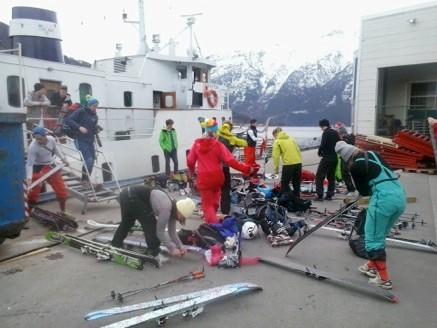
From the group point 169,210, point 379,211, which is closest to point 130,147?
point 169,210

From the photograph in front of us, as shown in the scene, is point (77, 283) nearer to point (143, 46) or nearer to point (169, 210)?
point (169, 210)

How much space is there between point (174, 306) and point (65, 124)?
A: 6308mm

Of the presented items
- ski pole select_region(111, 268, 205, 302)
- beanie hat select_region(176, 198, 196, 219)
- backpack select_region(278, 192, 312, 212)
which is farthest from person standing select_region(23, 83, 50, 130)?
ski pole select_region(111, 268, 205, 302)

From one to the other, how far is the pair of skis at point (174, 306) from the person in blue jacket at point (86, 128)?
17.9ft

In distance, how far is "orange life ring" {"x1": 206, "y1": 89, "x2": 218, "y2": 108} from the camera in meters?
17.8

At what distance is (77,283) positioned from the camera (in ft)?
15.1

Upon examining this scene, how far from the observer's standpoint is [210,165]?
21.2ft

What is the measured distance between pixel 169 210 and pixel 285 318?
6.53 feet

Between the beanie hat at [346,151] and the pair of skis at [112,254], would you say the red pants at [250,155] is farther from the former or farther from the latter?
the beanie hat at [346,151]

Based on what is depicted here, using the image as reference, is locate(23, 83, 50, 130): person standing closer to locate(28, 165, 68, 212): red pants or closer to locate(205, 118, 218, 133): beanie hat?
locate(28, 165, 68, 212): red pants

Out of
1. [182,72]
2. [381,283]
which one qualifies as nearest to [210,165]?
[381,283]

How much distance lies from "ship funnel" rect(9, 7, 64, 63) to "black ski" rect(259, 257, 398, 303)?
35.2 ft

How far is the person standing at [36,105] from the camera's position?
9.23 meters

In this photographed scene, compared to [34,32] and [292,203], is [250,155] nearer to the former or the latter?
[292,203]
